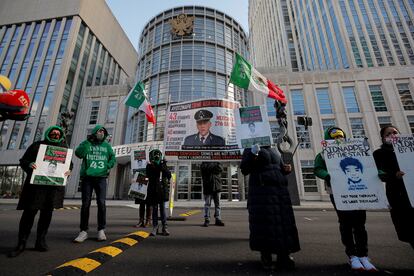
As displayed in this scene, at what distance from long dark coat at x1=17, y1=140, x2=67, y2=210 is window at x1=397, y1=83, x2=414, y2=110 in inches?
1359

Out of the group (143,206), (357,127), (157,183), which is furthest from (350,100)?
(157,183)

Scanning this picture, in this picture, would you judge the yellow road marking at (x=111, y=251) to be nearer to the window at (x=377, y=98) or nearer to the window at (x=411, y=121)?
the window at (x=377, y=98)

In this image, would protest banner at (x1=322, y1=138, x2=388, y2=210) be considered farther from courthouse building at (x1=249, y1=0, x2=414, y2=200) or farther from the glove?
courthouse building at (x1=249, y1=0, x2=414, y2=200)

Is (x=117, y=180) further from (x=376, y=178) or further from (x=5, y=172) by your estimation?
(x=376, y=178)

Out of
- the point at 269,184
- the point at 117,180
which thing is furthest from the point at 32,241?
the point at 117,180

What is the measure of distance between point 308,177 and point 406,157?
80.3ft

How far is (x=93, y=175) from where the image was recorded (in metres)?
4.14

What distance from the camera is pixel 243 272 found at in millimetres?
2525

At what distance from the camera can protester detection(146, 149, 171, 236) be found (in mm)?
4867

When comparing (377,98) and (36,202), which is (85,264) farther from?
(377,98)

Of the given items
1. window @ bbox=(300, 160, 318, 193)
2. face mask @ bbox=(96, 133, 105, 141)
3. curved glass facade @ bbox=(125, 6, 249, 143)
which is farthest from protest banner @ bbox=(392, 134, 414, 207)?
window @ bbox=(300, 160, 318, 193)

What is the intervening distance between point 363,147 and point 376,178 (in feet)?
1.37

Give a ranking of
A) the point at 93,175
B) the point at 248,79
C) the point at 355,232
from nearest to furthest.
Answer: the point at 355,232 → the point at 93,175 → the point at 248,79

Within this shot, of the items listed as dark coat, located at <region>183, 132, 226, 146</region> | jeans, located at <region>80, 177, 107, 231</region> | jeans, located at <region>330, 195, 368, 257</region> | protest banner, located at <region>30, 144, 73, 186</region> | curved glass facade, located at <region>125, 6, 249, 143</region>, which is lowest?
jeans, located at <region>330, 195, 368, 257</region>
